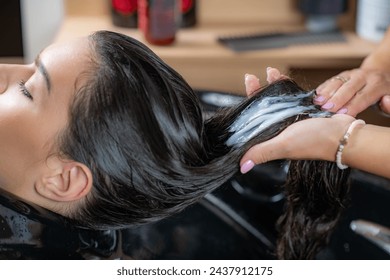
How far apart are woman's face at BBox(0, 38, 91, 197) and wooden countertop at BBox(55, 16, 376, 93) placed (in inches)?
28.7

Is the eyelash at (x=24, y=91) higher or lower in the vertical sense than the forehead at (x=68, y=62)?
lower

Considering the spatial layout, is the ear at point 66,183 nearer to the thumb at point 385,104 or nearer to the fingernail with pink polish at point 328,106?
the fingernail with pink polish at point 328,106

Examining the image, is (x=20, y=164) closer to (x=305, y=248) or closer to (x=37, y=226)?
(x=37, y=226)

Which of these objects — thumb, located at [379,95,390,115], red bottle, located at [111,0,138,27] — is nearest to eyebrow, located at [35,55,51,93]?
thumb, located at [379,95,390,115]

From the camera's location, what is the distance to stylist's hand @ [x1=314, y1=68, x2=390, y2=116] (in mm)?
1098

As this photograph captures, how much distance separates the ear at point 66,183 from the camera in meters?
0.97

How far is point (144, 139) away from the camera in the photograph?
0.95 m

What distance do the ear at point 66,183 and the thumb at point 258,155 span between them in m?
0.21

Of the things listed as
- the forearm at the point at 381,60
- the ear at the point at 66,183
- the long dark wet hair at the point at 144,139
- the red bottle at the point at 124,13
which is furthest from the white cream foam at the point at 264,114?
the red bottle at the point at 124,13

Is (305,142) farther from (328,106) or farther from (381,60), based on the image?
(381,60)

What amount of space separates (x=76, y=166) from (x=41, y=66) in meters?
0.14

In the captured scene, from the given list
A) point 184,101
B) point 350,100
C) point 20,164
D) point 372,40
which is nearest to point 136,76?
point 184,101

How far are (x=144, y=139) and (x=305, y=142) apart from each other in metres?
0.21

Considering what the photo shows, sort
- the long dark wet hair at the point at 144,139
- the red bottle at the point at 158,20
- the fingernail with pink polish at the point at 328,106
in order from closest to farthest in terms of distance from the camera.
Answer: the long dark wet hair at the point at 144,139, the fingernail with pink polish at the point at 328,106, the red bottle at the point at 158,20
